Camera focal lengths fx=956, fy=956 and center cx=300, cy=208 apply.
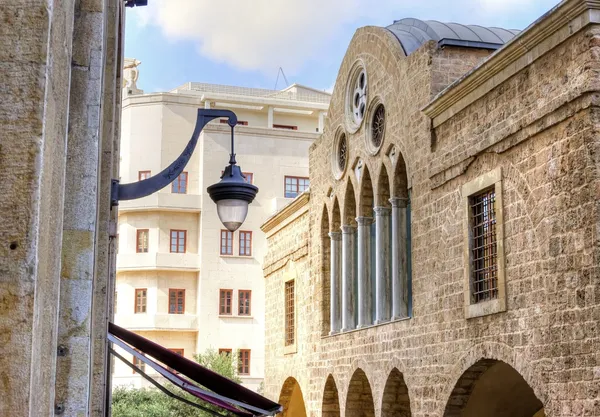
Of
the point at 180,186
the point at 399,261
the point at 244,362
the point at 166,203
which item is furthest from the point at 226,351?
the point at 399,261

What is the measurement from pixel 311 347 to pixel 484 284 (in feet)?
29.9

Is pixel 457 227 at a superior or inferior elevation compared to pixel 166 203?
inferior

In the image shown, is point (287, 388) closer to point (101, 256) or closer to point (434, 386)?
point (434, 386)

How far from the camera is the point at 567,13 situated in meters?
10.9

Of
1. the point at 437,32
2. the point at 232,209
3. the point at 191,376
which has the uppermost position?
the point at 437,32

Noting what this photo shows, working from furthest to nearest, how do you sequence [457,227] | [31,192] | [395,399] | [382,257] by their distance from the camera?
[382,257] < [395,399] < [457,227] < [31,192]

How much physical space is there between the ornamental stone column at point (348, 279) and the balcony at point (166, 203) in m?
21.8

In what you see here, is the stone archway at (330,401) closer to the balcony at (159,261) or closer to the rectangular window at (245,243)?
the balcony at (159,261)

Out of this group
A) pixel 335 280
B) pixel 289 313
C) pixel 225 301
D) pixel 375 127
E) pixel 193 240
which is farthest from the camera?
pixel 193 240

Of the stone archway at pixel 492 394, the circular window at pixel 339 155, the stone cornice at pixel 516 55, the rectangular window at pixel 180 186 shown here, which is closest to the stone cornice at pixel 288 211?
the circular window at pixel 339 155

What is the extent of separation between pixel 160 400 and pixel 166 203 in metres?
9.48

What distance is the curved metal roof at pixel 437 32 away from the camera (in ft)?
57.7

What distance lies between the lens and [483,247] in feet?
43.6

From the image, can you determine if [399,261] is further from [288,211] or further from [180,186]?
[180,186]
